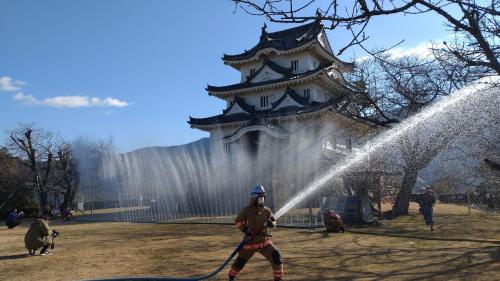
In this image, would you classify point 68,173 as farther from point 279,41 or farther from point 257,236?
point 257,236

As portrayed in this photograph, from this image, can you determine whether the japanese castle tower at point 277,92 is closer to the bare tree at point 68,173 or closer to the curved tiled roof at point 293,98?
the curved tiled roof at point 293,98

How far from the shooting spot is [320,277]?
25.0ft

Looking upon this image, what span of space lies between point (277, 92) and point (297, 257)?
83.2ft

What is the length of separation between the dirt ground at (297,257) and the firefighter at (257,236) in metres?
0.77

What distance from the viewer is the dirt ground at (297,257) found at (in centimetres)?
799

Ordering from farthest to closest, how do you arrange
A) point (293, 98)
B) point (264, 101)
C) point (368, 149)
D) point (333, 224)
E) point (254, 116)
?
point (264, 101) → point (254, 116) → point (293, 98) → point (368, 149) → point (333, 224)

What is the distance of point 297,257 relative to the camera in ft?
32.2

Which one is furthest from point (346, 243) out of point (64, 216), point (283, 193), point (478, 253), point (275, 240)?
point (64, 216)

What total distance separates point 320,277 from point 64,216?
25.7m

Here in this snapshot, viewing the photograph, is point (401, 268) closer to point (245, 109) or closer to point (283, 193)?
point (283, 193)

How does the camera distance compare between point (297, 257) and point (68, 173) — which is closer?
point (297, 257)

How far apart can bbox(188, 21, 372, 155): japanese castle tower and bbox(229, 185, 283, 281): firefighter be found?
21.3m

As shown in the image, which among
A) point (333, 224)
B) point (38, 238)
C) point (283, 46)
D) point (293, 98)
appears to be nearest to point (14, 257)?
point (38, 238)

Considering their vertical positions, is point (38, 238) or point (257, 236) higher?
point (257, 236)
